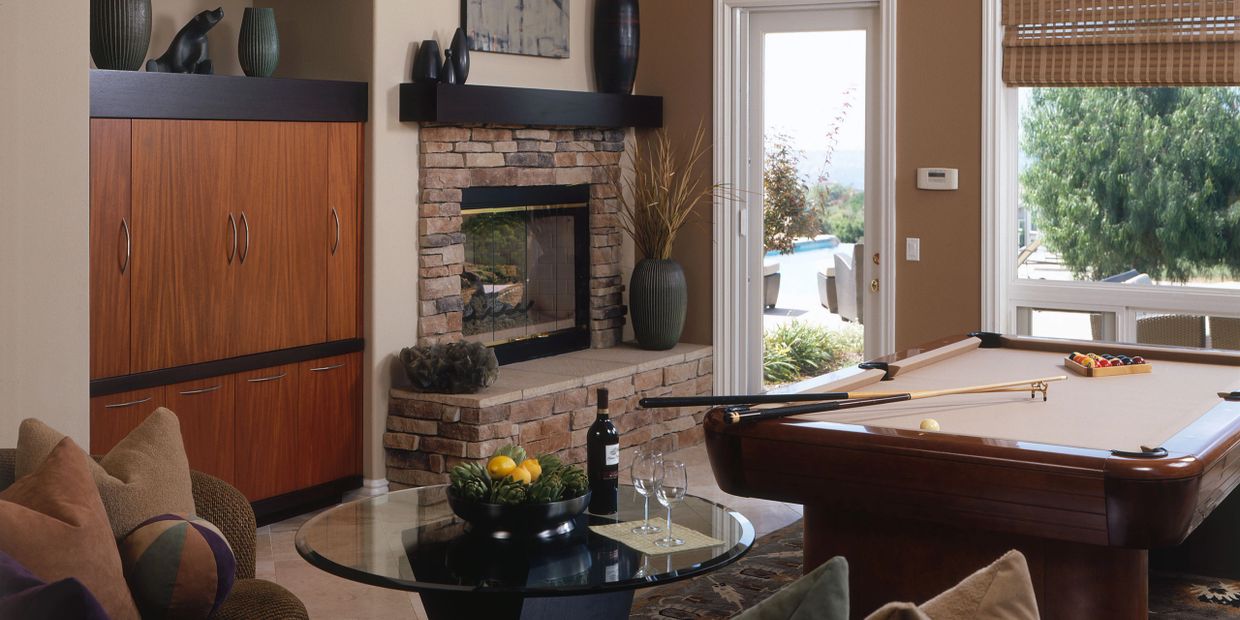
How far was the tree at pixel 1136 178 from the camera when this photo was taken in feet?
18.7

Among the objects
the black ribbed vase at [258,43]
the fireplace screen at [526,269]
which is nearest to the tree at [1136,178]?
the fireplace screen at [526,269]

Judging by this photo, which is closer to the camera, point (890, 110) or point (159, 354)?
point (159, 354)

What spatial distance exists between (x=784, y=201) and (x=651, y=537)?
4.06 m

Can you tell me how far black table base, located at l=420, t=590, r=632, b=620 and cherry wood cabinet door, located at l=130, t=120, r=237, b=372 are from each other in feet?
7.01

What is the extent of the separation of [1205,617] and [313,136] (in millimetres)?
3574

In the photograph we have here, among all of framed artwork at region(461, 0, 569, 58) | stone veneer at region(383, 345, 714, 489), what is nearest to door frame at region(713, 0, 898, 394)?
stone veneer at region(383, 345, 714, 489)

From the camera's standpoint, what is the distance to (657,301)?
6.48 meters

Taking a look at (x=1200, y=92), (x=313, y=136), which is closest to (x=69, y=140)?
(x=313, y=136)

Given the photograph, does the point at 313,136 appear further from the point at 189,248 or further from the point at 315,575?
the point at 315,575

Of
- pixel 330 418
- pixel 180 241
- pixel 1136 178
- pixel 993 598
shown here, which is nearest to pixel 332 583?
pixel 330 418

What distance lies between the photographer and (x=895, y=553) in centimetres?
335

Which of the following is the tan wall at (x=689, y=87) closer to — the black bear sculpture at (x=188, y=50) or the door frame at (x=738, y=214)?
the door frame at (x=738, y=214)

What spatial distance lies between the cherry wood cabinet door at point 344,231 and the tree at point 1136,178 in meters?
3.11

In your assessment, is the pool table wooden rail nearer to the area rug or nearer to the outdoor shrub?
the area rug
